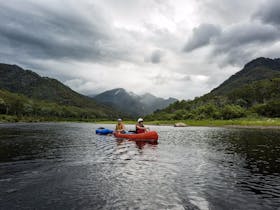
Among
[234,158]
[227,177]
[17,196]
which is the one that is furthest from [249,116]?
[17,196]

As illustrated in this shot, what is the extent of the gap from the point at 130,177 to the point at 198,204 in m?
7.09

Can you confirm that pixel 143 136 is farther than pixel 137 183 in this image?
Yes

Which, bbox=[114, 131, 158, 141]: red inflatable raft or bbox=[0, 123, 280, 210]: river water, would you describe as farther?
bbox=[114, 131, 158, 141]: red inflatable raft

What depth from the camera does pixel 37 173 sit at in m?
20.7

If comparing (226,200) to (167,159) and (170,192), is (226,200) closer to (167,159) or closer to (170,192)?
(170,192)

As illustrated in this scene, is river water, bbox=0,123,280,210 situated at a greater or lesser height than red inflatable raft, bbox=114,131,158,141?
lesser

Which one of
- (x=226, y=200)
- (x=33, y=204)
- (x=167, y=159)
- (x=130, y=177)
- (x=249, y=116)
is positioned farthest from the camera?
(x=249, y=116)

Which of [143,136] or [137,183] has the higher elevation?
[143,136]

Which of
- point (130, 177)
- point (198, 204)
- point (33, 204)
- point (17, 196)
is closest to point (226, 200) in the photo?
point (198, 204)

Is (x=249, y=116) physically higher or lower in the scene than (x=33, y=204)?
higher

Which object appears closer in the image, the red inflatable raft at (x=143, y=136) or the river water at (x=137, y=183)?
the river water at (x=137, y=183)

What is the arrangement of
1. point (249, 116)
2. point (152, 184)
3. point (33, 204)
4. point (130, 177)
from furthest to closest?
point (249, 116)
point (130, 177)
point (152, 184)
point (33, 204)

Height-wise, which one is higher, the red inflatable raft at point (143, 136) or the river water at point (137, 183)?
the red inflatable raft at point (143, 136)

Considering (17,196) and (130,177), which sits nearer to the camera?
(17,196)
